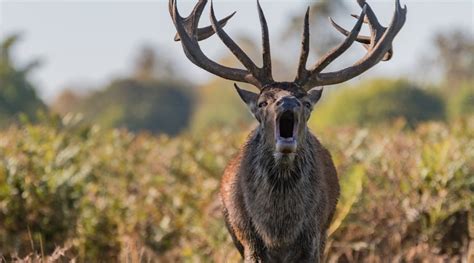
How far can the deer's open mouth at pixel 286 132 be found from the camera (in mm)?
8469

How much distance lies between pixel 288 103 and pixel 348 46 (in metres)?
1.16

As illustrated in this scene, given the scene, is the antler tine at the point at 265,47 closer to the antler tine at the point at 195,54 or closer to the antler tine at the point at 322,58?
the antler tine at the point at 195,54

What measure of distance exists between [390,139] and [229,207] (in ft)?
19.7

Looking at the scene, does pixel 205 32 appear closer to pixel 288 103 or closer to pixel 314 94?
pixel 314 94

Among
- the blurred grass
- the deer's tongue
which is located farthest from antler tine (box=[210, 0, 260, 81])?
the blurred grass

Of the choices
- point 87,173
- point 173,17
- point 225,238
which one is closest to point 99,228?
point 87,173

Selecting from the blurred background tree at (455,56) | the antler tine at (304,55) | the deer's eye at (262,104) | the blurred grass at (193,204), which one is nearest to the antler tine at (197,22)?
the antler tine at (304,55)

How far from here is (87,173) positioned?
13133mm

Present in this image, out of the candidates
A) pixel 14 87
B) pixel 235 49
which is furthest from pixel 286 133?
pixel 14 87

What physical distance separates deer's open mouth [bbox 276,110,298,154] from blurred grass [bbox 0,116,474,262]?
11.7 ft

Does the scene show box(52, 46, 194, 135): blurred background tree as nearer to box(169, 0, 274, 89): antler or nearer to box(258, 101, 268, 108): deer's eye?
box(169, 0, 274, 89): antler

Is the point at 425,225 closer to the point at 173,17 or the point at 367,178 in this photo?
the point at 367,178

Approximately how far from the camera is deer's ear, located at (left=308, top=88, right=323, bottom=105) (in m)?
9.29

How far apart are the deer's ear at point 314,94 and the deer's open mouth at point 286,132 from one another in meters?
0.53
